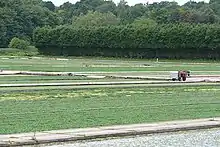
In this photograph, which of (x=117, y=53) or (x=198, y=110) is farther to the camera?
(x=117, y=53)

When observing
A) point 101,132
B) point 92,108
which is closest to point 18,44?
point 92,108

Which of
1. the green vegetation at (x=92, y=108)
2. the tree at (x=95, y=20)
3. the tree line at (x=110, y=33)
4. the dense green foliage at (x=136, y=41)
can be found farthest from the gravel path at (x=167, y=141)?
the tree at (x=95, y=20)

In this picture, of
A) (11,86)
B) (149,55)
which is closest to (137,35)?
(149,55)

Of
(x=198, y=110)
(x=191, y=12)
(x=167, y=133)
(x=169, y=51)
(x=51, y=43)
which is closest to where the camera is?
(x=167, y=133)

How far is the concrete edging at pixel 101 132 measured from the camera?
12784 millimetres

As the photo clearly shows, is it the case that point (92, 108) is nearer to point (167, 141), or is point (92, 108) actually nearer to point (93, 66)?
point (167, 141)

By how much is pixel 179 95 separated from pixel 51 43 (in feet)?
309

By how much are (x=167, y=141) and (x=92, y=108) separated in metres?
6.84

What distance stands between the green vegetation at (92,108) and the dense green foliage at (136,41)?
73.4 m

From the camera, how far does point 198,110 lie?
2003cm

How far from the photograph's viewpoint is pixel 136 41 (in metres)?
110

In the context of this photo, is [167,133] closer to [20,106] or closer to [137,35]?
[20,106]

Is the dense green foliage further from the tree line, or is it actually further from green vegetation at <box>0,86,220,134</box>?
green vegetation at <box>0,86,220,134</box>

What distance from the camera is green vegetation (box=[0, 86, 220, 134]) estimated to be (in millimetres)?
15987
